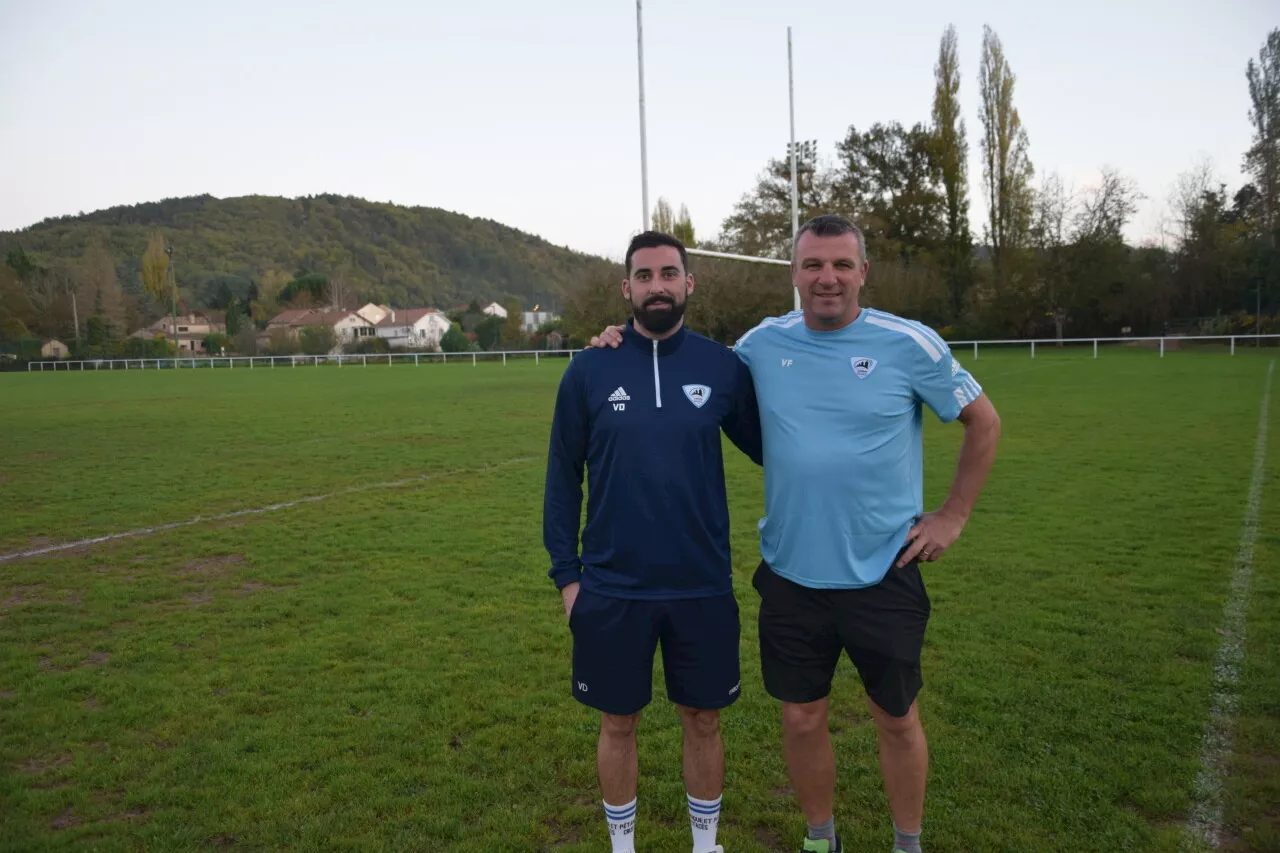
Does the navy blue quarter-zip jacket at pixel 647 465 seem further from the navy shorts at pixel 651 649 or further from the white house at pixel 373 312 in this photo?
the white house at pixel 373 312

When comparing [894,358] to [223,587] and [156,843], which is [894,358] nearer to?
[156,843]

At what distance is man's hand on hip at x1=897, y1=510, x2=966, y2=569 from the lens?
2.78 m

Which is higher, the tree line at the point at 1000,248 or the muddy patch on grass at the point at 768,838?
the tree line at the point at 1000,248

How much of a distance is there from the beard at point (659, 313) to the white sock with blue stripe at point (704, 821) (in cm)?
153

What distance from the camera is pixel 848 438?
2.74m

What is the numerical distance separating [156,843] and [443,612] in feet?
8.86

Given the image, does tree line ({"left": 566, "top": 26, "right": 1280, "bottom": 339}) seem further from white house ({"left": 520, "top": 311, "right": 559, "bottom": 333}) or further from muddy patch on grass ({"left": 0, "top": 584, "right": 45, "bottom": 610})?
muddy patch on grass ({"left": 0, "top": 584, "right": 45, "bottom": 610})

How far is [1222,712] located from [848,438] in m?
2.69

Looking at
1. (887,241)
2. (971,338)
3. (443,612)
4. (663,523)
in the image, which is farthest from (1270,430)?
(887,241)

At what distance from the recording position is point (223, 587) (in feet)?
21.3

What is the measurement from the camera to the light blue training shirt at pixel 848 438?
108 inches

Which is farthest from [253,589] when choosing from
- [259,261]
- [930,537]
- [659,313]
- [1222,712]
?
[259,261]

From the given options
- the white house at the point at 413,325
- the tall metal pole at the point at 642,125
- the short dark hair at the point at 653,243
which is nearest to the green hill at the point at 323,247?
the white house at the point at 413,325

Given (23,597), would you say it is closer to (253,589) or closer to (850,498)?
(253,589)
